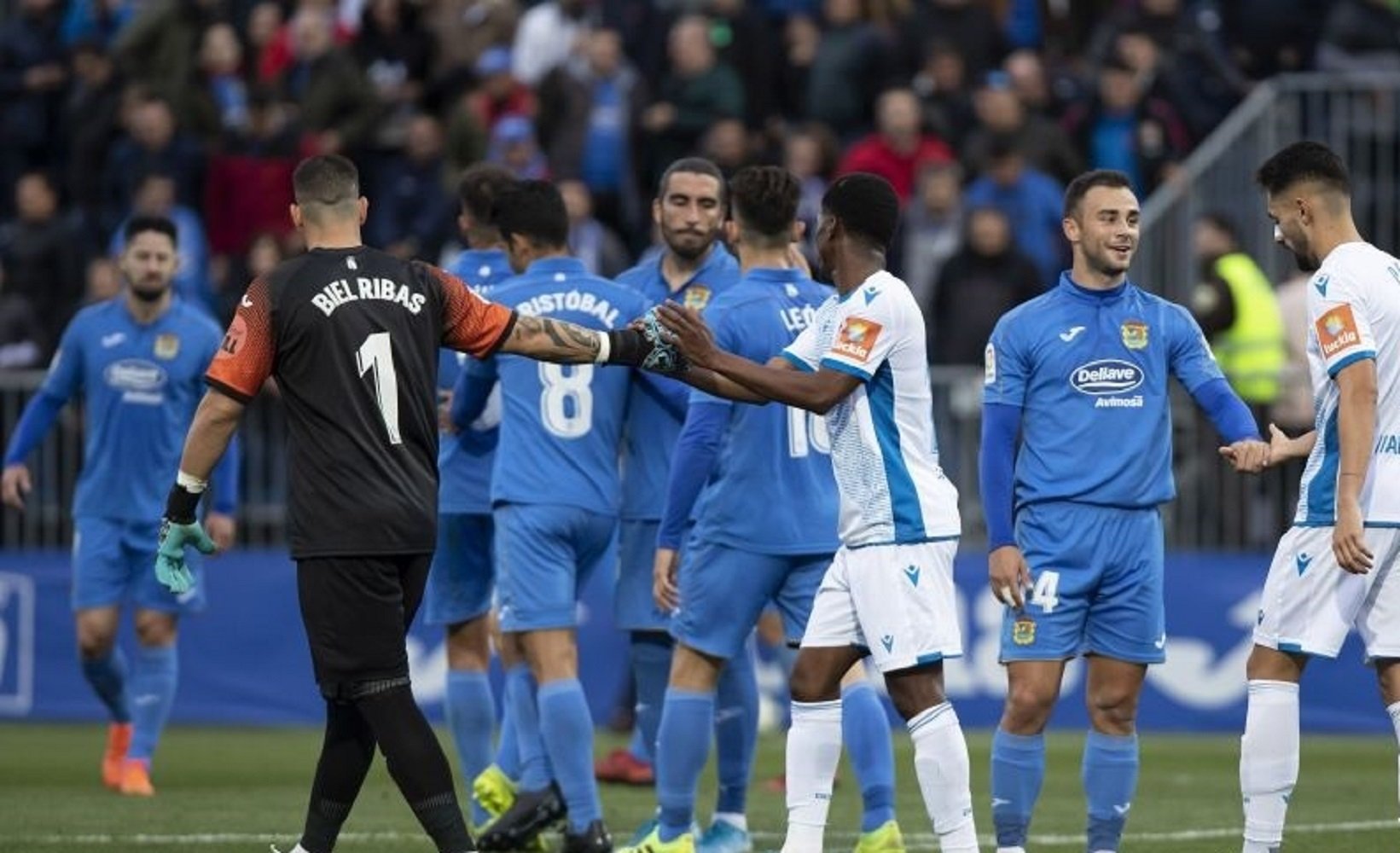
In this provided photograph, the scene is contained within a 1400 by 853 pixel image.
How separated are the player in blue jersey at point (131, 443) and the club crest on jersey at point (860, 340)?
6.05 meters

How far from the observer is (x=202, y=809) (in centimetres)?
1306

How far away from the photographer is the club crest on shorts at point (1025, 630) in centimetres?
1000

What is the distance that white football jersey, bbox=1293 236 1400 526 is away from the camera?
31.1 feet

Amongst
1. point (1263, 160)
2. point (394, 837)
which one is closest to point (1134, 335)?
point (394, 837)

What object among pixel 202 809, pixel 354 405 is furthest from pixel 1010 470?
pixel 202 809

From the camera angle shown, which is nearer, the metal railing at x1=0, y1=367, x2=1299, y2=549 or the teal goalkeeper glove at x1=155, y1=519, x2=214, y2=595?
the teal goalkeeper glove at x1=155, y1=519, x2=214, y2=595

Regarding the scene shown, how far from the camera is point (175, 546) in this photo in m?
9.35

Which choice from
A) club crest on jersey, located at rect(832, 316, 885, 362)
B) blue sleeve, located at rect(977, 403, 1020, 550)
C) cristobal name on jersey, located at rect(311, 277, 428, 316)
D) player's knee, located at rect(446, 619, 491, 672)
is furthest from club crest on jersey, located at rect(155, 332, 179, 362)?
club crest on jersey, located at rect(832, 316, 885, 362)

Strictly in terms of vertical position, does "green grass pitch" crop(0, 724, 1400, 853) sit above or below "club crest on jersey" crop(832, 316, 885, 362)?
below

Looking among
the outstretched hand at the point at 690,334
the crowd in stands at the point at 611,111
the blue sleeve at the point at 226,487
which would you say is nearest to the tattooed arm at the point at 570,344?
the outstretched hand at the point at 690,334

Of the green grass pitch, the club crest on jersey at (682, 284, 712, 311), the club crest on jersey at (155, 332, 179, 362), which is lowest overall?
the green grass pitch

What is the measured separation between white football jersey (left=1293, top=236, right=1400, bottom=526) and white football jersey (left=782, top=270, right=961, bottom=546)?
1367 millimetres

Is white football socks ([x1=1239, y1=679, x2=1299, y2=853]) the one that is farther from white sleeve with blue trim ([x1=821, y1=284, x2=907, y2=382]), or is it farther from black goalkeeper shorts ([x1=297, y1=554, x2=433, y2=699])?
black goalkeeper shorts ([x1=297, y1=554, x2=433, y2=699])

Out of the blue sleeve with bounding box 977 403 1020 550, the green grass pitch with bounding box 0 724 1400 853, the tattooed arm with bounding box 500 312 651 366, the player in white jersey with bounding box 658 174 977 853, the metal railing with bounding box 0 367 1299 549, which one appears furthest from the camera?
the metal railing with bounding box 0 367 1299 549
